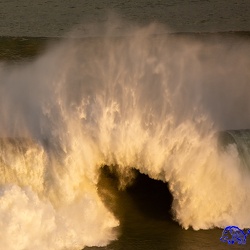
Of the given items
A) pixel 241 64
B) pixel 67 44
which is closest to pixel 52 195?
pixel 241 64

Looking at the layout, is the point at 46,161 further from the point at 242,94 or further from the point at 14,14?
the point at 14,14

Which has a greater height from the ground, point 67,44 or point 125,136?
point 67,44

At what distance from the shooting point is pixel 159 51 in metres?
12.8

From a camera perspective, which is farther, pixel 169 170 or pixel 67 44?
pixel 67 44

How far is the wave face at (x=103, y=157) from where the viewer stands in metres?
8.56

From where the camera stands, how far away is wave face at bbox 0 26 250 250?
8562 mm

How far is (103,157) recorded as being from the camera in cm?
955

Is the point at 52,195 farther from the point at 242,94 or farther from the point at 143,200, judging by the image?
the point at 242,94

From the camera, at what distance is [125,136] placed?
31.3 ft

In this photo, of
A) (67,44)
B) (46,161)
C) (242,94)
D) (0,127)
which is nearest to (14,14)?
(67,44)

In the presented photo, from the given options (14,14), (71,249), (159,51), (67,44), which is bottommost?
(71,249)

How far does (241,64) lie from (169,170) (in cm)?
622

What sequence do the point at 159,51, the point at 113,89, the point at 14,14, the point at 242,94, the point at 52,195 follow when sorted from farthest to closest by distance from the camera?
1. the point at 14,14
2. the point at 242,94
3. the point at 159,51
4. the point at 113,89
5. the point at 52,195

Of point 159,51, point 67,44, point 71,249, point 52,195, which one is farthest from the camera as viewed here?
point 67,44
